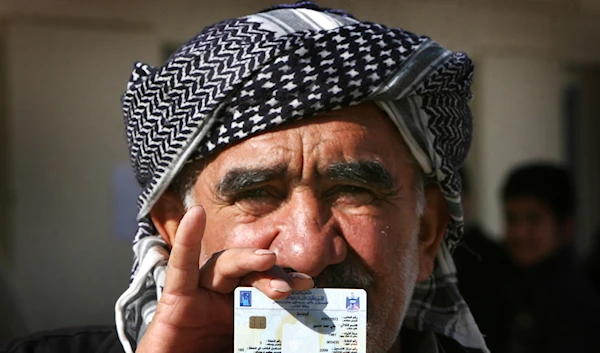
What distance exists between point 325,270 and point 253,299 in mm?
269

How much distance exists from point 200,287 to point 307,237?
304 millimetres

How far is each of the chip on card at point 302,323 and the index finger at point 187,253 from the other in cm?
11

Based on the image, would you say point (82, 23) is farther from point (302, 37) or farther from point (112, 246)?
point (302, 37)

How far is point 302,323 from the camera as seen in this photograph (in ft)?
6.08

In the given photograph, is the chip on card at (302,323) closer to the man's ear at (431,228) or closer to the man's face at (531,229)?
the man's ear at (431,228)

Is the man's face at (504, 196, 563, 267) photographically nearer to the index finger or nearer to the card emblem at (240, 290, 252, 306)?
the card emblem at (240, 290, 252, 306)

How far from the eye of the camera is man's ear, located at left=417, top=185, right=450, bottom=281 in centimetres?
248

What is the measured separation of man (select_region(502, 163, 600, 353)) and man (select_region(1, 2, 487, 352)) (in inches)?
110

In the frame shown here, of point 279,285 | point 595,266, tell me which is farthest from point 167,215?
point 595,266

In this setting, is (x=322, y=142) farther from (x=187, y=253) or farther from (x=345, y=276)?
(x=187, y=253)

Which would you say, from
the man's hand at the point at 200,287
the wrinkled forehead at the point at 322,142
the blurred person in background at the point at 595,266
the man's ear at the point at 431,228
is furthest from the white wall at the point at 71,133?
the man's hand at the point at 200,287

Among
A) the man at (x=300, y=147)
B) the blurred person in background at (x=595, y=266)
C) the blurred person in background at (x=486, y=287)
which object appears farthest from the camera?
the blurred person in background at (x=595, y=266)

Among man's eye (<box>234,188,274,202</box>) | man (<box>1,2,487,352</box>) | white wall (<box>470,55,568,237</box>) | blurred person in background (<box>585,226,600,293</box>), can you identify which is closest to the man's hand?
man (<box>1,2,487,352</box>)

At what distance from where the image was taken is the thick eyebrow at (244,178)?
215cm
